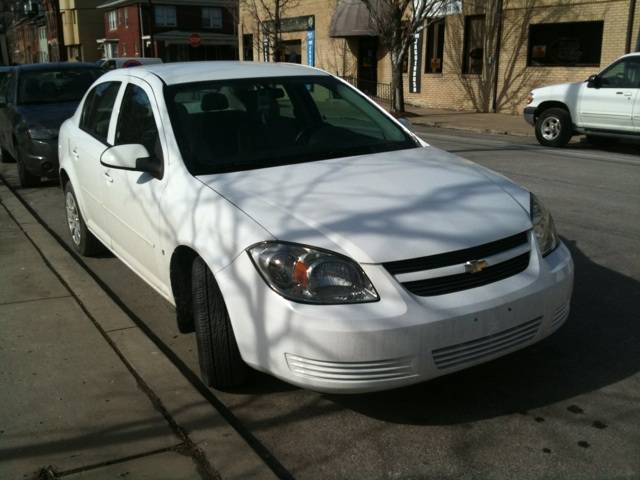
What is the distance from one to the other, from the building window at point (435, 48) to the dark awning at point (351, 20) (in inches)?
88.8

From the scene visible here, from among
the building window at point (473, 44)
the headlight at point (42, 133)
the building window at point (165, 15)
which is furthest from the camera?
the building window at point (165, 15)

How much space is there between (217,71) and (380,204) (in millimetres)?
1902

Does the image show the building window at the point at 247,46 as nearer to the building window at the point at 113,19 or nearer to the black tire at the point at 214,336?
the building window at the point at 113,19

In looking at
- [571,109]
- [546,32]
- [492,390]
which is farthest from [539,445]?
[546,32]

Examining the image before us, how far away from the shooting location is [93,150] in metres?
5.33

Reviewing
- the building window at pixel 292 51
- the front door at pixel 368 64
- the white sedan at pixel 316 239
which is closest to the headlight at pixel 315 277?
the white sedan at pixel 316 239

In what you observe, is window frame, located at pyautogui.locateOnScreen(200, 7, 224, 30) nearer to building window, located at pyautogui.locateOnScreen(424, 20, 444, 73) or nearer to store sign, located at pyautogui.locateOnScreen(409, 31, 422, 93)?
store sign, located at pyautogui.locateOnScreen(409, 31, 422, 93)

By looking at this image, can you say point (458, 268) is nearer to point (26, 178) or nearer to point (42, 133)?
point (42, 133)

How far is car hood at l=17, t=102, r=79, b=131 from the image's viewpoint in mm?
9419

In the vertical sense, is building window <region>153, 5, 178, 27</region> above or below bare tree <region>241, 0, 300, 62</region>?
above

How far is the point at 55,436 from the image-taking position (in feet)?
10.7

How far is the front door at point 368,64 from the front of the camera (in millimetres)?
29188

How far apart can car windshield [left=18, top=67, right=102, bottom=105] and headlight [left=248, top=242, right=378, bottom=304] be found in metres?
8.28


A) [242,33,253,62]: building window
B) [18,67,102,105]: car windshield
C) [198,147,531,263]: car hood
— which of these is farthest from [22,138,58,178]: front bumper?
[242,33,253,62]: building window
